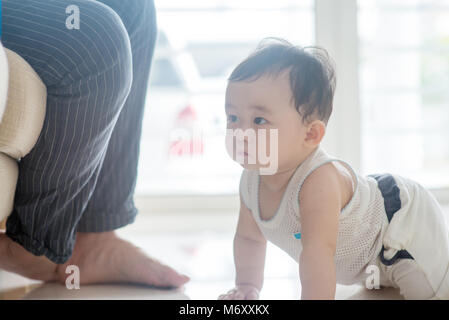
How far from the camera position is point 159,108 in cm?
290

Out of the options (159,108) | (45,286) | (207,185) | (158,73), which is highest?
(158,73)

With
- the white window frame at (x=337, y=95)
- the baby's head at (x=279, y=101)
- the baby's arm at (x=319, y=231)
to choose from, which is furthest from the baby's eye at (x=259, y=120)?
the white window frame at (x=337, y=95)

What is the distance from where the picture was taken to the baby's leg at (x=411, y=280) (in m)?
0.79

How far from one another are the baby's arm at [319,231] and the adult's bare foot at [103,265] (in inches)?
10.8

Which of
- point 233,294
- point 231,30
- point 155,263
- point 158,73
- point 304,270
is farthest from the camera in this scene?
point 158,73

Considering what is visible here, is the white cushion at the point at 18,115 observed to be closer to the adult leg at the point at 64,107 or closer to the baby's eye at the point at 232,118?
the adult leg at the point at 64,107

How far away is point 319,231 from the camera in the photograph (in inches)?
26.8

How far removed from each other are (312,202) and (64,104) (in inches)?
14.2

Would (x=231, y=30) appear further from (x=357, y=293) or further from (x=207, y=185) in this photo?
(x=357, y=293)

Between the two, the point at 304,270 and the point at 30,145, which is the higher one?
the point at 30,145

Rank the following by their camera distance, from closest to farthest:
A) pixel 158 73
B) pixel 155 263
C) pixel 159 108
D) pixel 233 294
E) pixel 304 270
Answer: pixel 304 270
pixel 233 294
pixel 155 263
pixel 159 108
pixel 158 73
